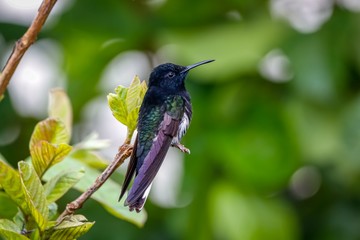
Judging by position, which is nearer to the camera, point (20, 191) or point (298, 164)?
point (20, 191)

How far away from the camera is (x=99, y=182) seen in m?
1.26

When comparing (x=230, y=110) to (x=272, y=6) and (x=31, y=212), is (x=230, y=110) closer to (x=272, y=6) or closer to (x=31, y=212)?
(x=272, y=6)

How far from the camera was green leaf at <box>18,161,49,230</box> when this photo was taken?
1.36m

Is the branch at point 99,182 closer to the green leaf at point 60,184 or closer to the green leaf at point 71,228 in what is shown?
the green leaf at point 71,228

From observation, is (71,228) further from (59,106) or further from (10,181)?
(59,106)

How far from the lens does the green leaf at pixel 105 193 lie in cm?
177

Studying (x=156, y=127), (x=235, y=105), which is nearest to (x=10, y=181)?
(x=156, y=127)

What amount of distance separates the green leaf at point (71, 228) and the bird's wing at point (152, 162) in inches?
3.9

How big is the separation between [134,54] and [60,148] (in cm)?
243

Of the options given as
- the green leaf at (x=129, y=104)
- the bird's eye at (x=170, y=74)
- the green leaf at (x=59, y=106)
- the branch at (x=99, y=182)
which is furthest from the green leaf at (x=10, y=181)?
the bird's eye at (x=170, y=74)

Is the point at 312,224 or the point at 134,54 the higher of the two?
the point at 134,54

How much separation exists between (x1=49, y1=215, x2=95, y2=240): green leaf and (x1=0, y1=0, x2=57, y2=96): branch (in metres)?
0.27

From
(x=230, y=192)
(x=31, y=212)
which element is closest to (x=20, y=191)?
(x=31, y=212)

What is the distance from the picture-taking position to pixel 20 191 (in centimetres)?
141
